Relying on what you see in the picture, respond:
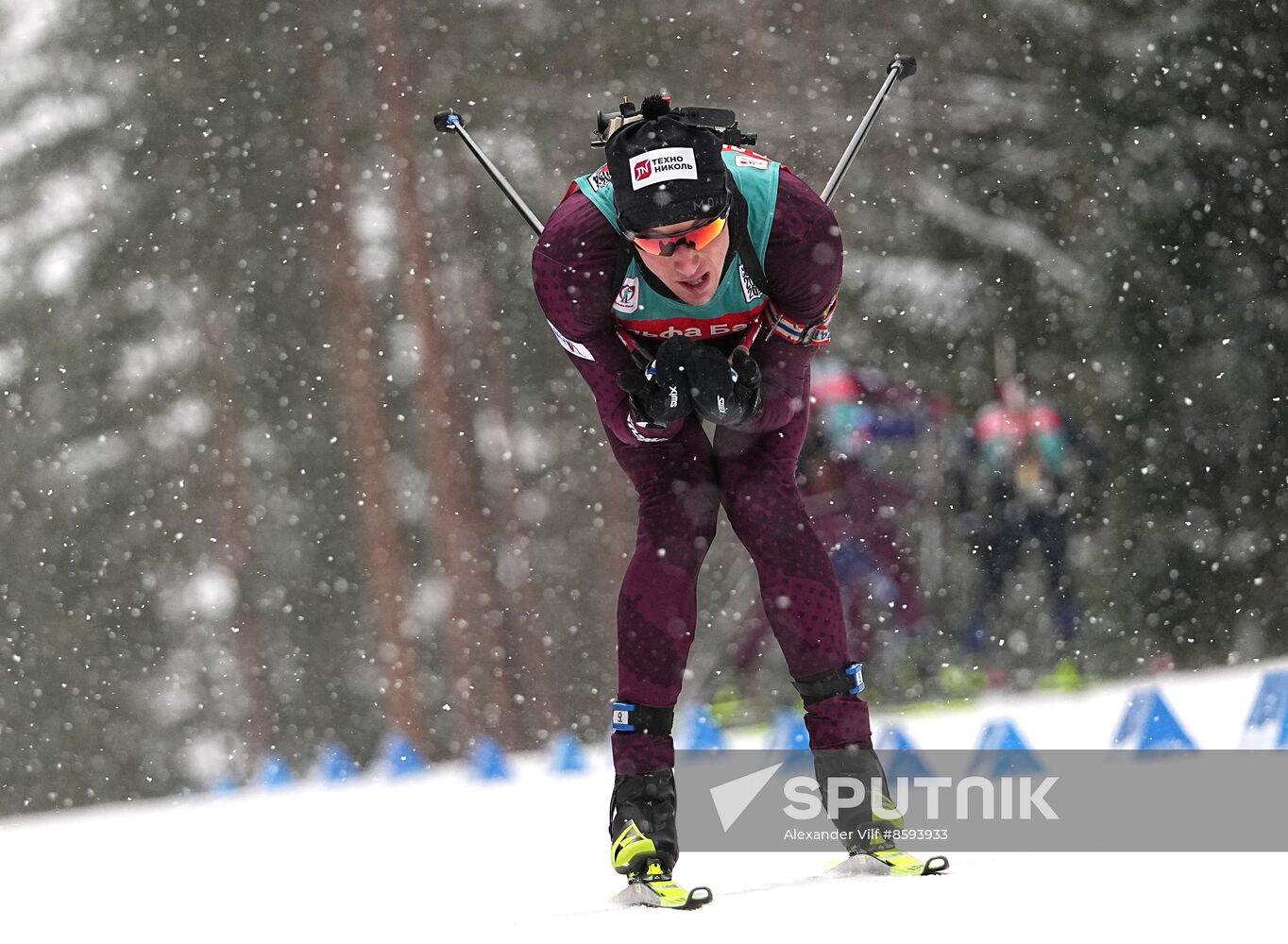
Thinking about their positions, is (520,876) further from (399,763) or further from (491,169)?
(399,763)

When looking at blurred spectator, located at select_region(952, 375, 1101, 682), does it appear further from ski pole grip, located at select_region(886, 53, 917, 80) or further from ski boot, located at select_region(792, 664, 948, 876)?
ski boot, located at select_region(792, 664, 948, 876)

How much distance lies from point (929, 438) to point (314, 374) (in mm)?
7174

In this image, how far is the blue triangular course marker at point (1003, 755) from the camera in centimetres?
377

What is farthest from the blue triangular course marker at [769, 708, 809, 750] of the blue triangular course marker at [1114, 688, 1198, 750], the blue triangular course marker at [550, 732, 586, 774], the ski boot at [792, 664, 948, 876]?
the ski boot at [792, 664, 948, 876]

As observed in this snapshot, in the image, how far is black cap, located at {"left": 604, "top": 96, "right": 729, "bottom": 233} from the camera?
2.82 meters

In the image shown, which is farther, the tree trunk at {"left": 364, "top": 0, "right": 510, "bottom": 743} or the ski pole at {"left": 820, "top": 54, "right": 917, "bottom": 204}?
the tree trunk at {"left": 364, "top": 0, "right": 510, "bottom": 743}

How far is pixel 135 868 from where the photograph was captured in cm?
460

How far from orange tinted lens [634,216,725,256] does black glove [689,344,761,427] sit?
0.70 feet

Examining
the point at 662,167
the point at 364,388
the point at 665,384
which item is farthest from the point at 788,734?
the point at 364,388

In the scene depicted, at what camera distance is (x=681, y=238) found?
289cm

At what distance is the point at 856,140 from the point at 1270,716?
2264 mm

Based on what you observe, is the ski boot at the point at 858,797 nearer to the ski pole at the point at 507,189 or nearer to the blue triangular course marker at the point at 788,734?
the ski pole at the point at 507,189

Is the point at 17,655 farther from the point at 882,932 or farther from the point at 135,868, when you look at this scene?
the point at 882,932

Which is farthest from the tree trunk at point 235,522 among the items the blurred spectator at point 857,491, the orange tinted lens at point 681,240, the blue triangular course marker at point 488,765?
the orange tinted lens at point 681,240
